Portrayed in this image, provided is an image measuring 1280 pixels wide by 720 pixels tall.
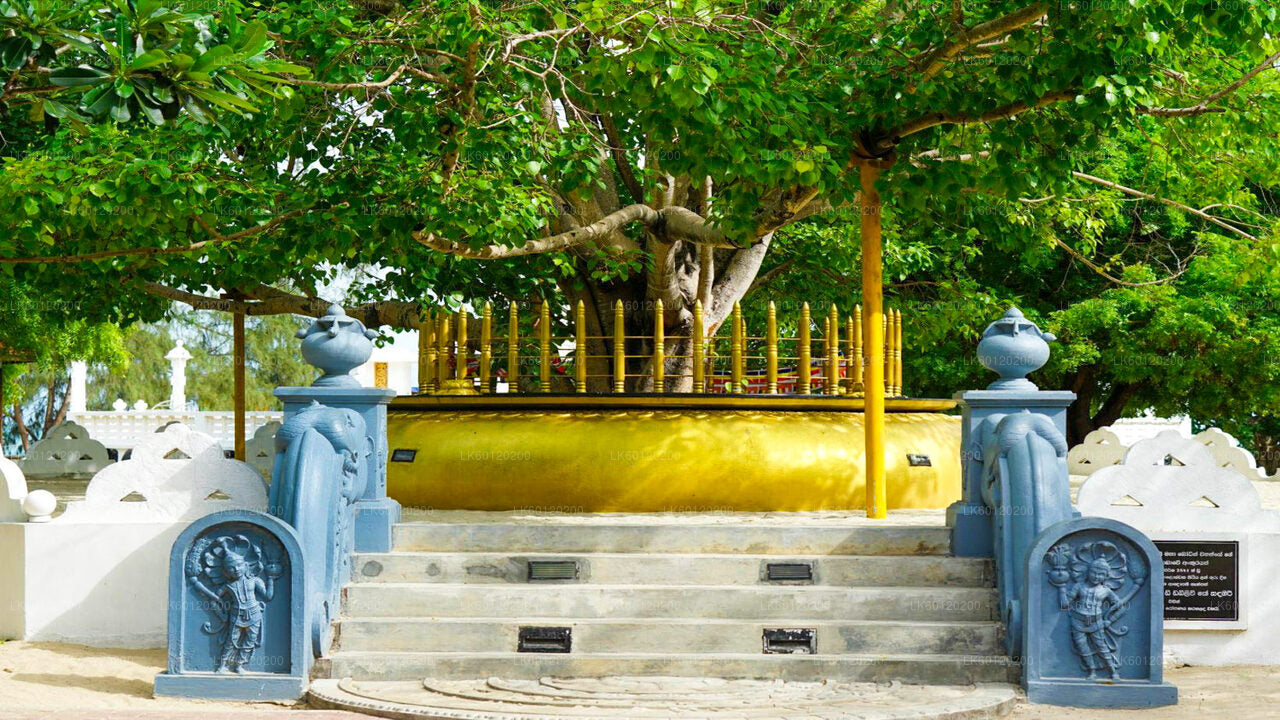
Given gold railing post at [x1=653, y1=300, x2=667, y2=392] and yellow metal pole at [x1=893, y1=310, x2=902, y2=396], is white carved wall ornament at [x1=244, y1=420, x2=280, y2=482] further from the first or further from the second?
yellow metal pole at [x1=893, y1=310, x2=902, y2=396]

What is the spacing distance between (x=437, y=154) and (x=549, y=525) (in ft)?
13.4

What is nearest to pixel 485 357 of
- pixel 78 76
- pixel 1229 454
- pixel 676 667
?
pixel 676 667

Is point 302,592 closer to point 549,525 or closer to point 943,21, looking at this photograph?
point 549,525

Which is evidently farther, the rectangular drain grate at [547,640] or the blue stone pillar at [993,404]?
the blue stone pillar at [993,404]

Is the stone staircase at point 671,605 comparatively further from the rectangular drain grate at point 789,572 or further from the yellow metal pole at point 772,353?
the yellow metal pole at point 772,353

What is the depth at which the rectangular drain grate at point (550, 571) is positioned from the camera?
8289 millimetres

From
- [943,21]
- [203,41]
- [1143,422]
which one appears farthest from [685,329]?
[1143,422]

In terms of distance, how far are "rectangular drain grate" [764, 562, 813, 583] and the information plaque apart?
2.27m

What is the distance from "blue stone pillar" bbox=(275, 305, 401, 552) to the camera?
854 centimetres

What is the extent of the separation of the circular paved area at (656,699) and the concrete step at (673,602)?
0.60 meters

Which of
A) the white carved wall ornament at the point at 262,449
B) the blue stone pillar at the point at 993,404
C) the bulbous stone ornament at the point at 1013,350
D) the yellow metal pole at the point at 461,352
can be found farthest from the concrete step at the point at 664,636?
the white carved wall ornament at the point at 262,449

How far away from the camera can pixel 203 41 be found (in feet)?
14.9

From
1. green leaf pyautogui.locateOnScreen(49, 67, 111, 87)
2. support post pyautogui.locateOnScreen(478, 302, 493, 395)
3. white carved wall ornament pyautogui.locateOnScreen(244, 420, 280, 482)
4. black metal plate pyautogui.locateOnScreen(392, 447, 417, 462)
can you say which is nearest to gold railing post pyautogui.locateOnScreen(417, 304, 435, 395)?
support post pyautogui.locateOnScreen(478, 302, 493, 395)

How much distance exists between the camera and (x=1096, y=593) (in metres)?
7.32
